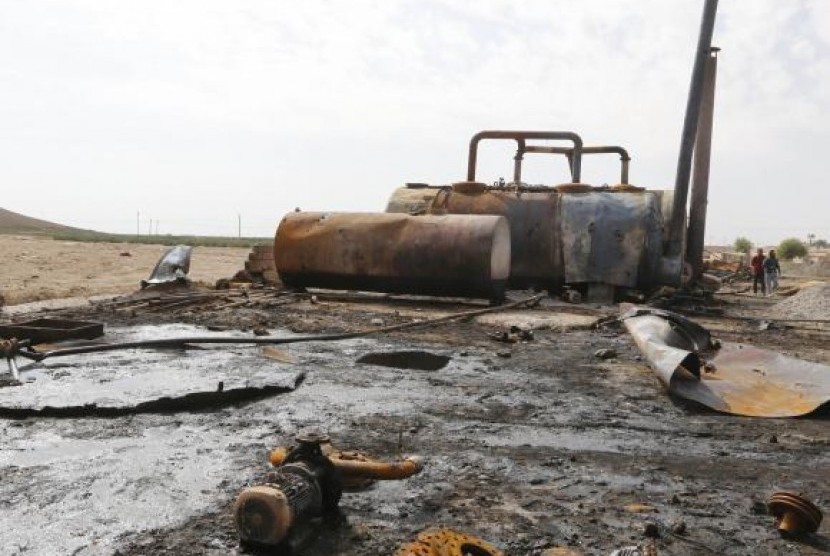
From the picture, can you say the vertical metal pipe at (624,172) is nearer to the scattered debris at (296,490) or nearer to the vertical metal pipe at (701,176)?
the vertical metal pipe at (701,176)

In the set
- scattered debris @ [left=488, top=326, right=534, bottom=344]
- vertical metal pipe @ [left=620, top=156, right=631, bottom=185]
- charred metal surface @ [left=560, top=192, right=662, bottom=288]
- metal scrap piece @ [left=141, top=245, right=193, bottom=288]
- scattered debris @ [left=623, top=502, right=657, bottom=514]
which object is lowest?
scattered debris @ [left=623, top=502, right=657, bottom=514]

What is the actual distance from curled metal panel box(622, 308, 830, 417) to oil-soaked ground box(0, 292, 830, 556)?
142 millimetres

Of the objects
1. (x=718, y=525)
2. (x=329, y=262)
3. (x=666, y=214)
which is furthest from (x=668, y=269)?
(x=718, y=525)

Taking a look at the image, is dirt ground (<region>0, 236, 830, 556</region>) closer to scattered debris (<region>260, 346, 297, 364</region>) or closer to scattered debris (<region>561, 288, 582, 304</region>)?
scattered debris (<region>260, 346, 297, 364</region>)

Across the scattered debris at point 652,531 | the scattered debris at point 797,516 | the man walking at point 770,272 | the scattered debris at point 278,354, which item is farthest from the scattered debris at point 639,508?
the man walking at point 770,272

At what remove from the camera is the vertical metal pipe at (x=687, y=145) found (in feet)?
36.7

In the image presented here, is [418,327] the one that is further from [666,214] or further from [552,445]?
[666,214]

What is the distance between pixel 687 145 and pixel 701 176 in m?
1.49

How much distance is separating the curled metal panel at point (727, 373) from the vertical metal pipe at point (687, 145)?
219 inches

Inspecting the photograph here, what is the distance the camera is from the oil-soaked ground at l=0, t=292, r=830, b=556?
2293 mm

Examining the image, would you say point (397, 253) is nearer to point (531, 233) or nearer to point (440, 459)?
point (531, 233)

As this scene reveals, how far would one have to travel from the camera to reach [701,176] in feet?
41.0

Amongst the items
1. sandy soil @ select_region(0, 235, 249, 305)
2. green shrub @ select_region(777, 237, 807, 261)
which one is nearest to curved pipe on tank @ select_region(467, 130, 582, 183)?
sandy soil @ select_region(0, 235, 249, 305)

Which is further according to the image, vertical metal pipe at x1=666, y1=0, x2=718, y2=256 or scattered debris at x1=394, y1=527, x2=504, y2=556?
vertical metal pipe at x1=666, y1=0, x2=718, y2=256
